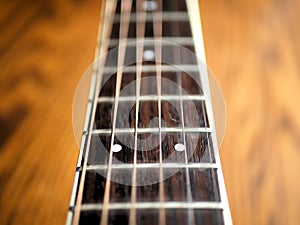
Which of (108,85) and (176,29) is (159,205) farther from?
(176,29)

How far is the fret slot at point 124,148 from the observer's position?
2.41 feet

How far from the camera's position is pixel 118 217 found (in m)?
0.65

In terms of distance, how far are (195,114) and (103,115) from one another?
6.1 inches

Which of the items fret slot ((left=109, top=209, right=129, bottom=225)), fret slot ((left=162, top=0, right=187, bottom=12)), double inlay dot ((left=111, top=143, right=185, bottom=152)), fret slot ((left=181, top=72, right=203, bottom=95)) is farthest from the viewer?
fret slot ((left=162, top=0, right=187, bottom=12))

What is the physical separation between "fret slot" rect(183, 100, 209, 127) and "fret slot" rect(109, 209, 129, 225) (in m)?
0.20

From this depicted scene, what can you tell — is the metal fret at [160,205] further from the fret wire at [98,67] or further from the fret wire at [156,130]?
the fret wire at [156,130]

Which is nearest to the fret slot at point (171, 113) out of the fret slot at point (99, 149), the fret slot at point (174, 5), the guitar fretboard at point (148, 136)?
the guitar fretboard at point (148, 136)

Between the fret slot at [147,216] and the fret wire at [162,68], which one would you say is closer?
the fret slot at [147,216]

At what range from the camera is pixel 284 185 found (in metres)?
0.70

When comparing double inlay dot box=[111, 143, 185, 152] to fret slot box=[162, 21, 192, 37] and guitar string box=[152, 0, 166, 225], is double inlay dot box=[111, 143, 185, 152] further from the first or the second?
fret slot box=[162, 21, 192, 37]

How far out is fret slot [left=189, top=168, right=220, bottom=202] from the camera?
2.23 feet

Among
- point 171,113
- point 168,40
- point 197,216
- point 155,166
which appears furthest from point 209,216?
point 168,40

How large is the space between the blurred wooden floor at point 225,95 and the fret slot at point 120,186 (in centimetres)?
6

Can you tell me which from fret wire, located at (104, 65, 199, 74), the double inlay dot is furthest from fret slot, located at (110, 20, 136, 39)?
the double inlay dot
